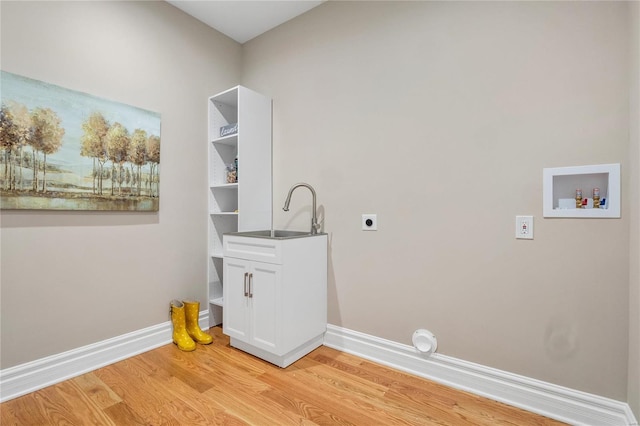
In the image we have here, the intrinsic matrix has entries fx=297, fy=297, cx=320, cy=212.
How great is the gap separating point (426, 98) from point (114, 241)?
2296 millimetres

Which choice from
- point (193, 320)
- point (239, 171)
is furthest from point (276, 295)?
point (239, 171)

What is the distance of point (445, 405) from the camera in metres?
1.58

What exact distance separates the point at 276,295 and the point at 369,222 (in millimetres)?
801

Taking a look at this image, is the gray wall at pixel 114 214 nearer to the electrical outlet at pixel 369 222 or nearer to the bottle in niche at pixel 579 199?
the electrical outlet at pixel 369 222

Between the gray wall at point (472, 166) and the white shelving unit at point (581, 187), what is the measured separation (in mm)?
37

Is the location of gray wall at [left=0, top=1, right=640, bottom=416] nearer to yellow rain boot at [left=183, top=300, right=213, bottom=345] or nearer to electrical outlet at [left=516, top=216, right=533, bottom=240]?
electrical outlet at [left=516, top=216, right=533, bottom=240]

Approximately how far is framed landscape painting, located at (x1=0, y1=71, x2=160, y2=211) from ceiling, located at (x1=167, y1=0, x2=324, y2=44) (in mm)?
965

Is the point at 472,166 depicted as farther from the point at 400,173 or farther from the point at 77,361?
the point at 77,361

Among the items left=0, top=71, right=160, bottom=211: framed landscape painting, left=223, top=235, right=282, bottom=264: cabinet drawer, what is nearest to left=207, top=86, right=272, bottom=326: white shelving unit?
left=223, top=235, right=282, bottom=264: cabinet drawer

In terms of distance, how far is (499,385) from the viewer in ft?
5.32

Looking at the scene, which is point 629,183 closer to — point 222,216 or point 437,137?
point 437,137

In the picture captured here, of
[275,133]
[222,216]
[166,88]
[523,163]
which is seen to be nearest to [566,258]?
[523,163]

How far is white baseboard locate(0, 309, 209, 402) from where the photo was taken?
1635mm

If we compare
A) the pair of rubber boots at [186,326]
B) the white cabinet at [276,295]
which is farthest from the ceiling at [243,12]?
the pair of rubber boots at [186,326]
